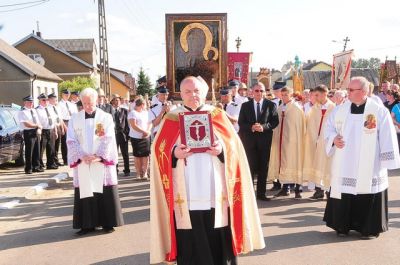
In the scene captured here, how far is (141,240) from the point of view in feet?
21.5

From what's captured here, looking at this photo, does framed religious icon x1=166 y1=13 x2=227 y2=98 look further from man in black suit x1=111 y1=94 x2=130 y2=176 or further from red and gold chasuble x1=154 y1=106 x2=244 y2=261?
red and gold chasuble x1=154 y1=106 x2=244 y2=261

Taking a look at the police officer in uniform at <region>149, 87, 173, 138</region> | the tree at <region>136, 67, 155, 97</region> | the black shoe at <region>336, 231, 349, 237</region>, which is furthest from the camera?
the tree at <region>136, 67, 155, 97</region>

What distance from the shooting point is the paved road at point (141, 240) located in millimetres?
5727

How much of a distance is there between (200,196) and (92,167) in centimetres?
302

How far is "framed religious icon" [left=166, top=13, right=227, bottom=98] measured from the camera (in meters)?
12.4

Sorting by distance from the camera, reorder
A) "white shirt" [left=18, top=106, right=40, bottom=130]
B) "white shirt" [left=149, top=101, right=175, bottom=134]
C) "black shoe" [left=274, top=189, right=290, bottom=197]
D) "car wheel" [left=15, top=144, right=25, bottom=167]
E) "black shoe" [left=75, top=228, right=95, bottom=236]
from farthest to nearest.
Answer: "car wheel" [left=15, top=144, right=25, bottom=167] < "white shirt" [left=18, top=106, right=40, bottom=130] < "white shirt" [left=149, top=101, right=175, bottom=134] < "black shoe" [left=274, top=189, right=290, bottom=197] < "black shoe" [left=75, top=228, right=95, bottom=236]

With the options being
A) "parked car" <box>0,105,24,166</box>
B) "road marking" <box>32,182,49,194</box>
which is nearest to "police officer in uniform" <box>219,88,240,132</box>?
"road marking" <box>32,182,49,194</box>

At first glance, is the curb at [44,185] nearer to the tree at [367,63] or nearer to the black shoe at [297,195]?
the black shoe at [297,195]

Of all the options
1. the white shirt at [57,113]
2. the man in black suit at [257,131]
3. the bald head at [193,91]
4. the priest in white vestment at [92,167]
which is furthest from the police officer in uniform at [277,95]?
the white shirt at [57,113]

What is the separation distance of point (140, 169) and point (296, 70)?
38.8 ft

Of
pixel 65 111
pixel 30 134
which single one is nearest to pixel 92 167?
pixel 30 134

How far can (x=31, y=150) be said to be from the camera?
1309cm

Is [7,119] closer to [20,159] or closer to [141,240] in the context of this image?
[20,159]

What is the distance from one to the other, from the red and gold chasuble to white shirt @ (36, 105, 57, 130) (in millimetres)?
9958
